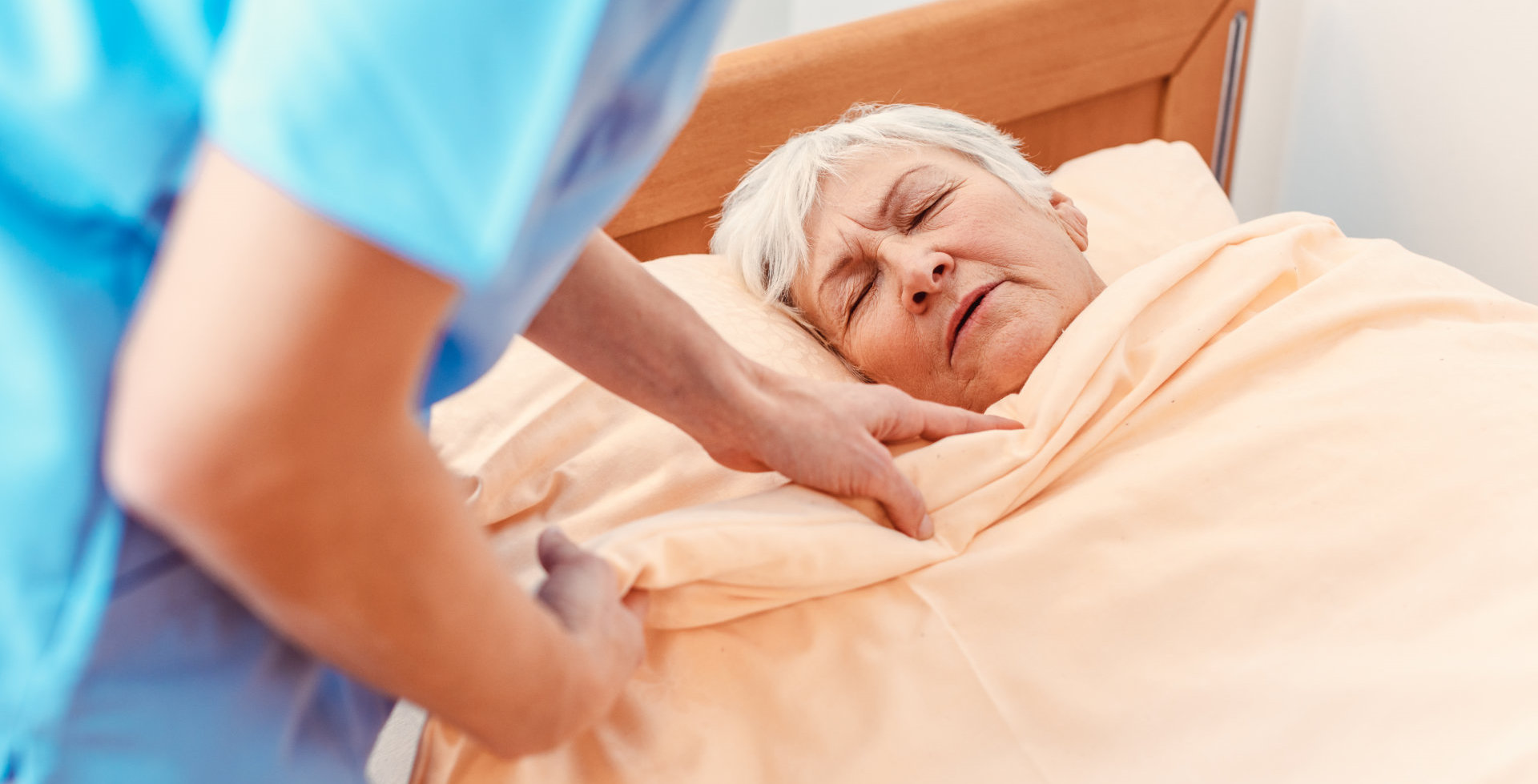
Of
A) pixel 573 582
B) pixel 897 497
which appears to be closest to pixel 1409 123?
pixel 897 497

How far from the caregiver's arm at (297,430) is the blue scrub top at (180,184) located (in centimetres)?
2

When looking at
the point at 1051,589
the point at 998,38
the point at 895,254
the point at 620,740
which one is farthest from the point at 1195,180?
the point at 620,740

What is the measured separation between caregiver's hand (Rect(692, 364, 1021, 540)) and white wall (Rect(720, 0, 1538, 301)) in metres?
1.45

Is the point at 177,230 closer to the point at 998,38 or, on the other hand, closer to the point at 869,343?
the point at 869,343

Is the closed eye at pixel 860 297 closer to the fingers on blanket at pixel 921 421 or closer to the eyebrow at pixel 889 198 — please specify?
the eyebrow at pixel 889 198

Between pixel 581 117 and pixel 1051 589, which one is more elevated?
pixel 581 117

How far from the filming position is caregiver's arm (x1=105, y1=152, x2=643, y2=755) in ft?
1.08


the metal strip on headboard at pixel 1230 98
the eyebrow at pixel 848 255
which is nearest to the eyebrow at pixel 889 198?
the eyebrow at pixel 848 255

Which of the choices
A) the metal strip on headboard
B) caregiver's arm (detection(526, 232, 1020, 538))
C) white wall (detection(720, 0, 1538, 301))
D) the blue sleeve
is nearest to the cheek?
caregiver's arm (detection(526, 232, 1020, 538))

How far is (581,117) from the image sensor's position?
1.23 ft

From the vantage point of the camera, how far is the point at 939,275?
1158mm

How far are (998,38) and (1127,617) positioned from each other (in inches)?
40.2

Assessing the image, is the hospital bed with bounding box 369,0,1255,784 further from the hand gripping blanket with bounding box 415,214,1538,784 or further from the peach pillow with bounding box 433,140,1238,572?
the hand gripping blanket with bounding box 415,214,1538,784

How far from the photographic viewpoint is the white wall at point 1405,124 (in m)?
1.80
